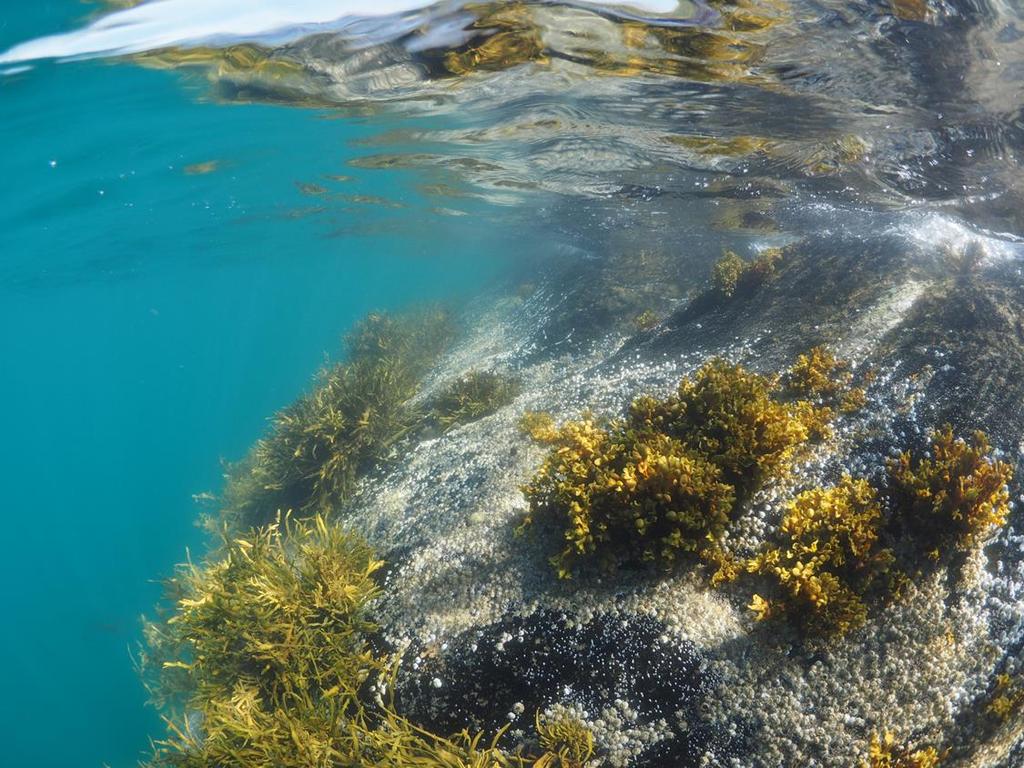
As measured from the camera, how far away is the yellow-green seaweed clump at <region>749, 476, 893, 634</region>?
4457 mm

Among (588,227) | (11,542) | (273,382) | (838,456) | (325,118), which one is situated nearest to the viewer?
(838,456)

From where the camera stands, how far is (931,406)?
244 inches

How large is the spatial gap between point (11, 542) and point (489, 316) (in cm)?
10364

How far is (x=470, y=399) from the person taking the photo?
10.3 m

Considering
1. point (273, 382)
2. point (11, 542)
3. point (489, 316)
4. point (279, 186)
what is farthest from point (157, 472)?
point (489, 316)

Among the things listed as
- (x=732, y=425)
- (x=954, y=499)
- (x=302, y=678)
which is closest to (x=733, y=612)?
(x=732, y=425)

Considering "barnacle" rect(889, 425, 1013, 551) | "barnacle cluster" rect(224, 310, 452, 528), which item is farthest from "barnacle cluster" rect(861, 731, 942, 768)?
"barnacle cluster" rect(224, 310, 452, 528)

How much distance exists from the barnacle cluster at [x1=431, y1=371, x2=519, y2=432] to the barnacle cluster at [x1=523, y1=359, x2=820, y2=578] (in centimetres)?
405

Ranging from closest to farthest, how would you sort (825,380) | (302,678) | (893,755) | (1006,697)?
(893,755) → (1006,697) → (302,678) → (825,380)

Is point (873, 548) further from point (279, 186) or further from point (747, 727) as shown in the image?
point (279, 186)

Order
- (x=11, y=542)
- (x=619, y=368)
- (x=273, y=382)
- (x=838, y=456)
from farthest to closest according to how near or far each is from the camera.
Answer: (x=11, y=542) → (x=273, y=382) → (x=619, y=368) → (x=838, y=456)

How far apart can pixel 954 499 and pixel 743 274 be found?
6.77 m

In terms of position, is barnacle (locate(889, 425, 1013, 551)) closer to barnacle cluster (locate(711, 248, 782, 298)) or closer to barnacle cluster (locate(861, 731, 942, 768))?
barnacle cluster (locate(861, 731, 942, 768))

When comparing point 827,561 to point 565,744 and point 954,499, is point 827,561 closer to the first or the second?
point 954,499
